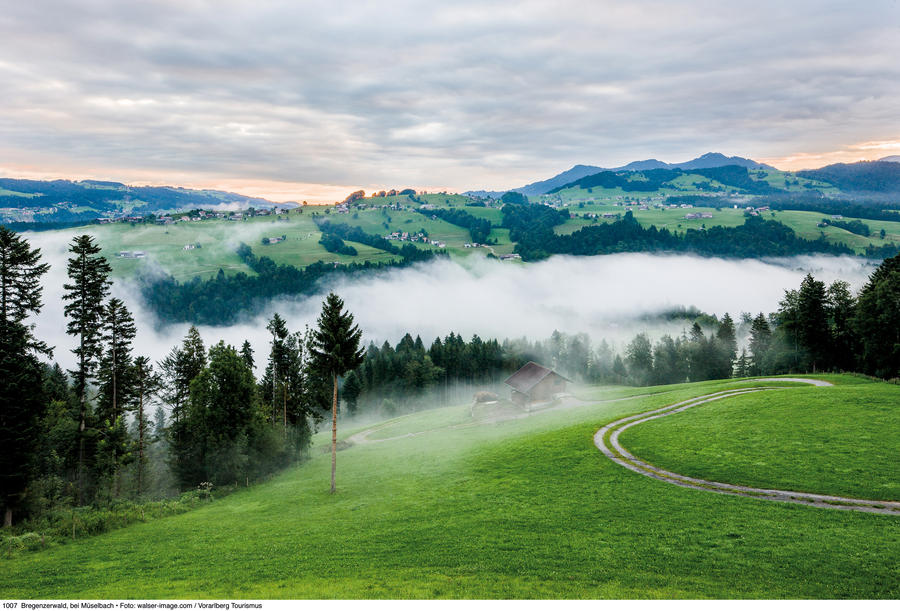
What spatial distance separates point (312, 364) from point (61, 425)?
93.8 ft

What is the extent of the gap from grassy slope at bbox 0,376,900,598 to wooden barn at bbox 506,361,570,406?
41513 mm

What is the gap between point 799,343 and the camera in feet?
246

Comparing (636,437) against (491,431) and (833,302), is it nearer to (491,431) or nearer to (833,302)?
(491,431)

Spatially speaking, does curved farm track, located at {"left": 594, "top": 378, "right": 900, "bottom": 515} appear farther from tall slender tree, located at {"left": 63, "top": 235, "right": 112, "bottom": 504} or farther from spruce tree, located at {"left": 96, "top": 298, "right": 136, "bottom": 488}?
tall slender tree, located at {"left": 63, "top": 235, "right": 112, "bottom": 504}

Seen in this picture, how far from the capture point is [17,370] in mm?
32875

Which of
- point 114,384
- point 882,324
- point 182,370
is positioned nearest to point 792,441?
point 882,324

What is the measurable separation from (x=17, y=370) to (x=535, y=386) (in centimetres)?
6429

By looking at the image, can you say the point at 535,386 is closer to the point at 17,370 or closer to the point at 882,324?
the point at 882,324

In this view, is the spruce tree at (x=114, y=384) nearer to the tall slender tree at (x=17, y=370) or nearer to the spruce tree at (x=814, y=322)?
the tall slender tree at (x=17, y=370)

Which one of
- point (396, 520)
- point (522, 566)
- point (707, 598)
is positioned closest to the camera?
point (707, 598)

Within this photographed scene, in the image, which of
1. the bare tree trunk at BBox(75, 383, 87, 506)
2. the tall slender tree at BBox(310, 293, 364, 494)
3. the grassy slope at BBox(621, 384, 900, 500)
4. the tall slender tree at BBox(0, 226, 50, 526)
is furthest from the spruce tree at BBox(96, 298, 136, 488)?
the grassy slope at BBox(621, 384, 900, 500)

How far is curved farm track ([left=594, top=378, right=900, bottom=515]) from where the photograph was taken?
2258 centimetres

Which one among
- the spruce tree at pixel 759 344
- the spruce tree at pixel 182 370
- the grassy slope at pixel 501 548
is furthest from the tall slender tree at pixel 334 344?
the spruce tree at pixel 759 344

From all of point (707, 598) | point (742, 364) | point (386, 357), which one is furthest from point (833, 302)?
point (386, 357)
